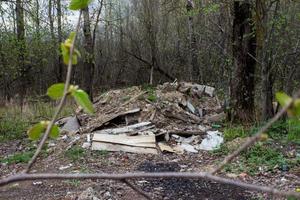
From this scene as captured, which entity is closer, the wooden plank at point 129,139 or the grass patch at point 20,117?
the wooden plank at point 129,139

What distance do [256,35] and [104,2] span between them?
9.02 metres

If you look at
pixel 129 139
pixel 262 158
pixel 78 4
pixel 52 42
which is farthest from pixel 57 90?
pixel 52 42

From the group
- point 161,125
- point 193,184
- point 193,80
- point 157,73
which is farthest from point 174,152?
point 157,73

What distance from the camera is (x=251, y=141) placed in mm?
467

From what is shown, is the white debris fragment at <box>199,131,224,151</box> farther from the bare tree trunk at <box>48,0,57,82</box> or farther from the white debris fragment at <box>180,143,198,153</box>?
the bare tree trunk at <box>48,0,57,82</box>

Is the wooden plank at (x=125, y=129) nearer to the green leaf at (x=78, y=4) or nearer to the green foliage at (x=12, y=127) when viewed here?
the green foliage at (x=12, y=127)

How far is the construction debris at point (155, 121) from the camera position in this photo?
25.3 feet

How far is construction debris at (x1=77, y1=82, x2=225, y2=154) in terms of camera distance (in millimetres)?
7719

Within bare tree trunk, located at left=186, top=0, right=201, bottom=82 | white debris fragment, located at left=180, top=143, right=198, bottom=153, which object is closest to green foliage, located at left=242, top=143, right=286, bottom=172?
white debris fragment, located at left=180, top=143, right=198, bottom=153

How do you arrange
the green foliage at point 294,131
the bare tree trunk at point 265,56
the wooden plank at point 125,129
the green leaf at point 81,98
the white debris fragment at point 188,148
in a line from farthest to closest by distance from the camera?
the wooden plank at point 125,129
the bare tree trunk at point 265,56
the white debris fragment at point 188,148
the green foliage at point 294,131
the green leaf at point 81,98

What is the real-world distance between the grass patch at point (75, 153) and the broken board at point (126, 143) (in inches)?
10.2

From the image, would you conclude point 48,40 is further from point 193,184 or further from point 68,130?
point 193,184

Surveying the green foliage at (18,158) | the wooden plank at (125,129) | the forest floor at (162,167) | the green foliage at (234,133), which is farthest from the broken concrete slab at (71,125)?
the green foliage at (234,133)

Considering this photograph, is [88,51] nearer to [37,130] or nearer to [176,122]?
[176,122]
